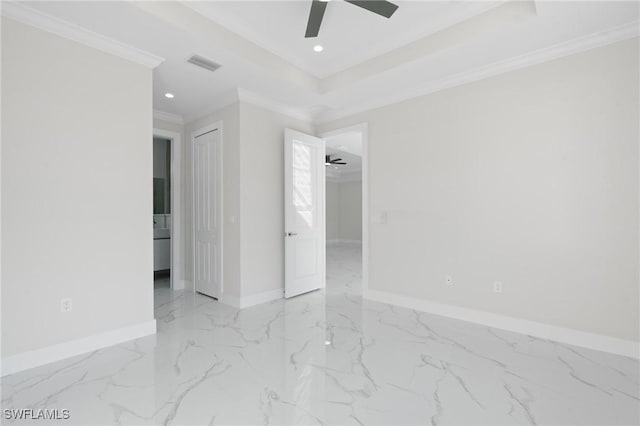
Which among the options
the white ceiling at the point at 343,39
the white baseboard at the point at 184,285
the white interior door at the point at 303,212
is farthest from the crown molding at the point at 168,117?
the white baseboard at the point at 184,285

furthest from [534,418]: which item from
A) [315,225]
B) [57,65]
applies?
[57,65]

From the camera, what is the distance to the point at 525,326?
302 cm

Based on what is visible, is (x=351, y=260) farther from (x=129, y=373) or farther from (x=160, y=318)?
(x=129, y=373)

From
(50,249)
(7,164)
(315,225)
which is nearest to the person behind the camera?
(7,164)

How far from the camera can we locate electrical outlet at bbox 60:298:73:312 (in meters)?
2.49

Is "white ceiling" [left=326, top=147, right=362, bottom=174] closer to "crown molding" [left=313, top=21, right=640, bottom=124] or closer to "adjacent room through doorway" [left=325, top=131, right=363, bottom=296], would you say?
"adjacent room through doorway" [left=325, top=131, right=363, bottom=296]

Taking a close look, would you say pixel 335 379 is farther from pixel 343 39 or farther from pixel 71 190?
pixel 343 39

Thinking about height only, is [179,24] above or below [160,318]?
above

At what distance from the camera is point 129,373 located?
7.44ft

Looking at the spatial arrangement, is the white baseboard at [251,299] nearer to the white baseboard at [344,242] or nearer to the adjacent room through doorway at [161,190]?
the adjacent room through doorway at [161,190]

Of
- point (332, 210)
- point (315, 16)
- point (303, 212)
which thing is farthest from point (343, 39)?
point (332, 210)

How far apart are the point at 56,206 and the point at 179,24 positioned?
1.76 metres

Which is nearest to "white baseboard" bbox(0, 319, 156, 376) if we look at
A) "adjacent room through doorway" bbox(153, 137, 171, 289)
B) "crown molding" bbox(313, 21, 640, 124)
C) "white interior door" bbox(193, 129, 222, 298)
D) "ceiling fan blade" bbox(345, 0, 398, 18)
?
"white interior door" bbox(193, 129, 222, 298)

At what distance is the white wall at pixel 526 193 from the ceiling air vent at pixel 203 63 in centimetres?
214
